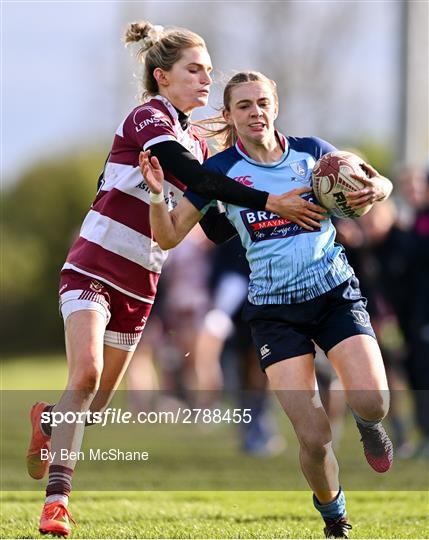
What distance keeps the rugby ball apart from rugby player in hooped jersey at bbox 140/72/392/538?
0.06 metres

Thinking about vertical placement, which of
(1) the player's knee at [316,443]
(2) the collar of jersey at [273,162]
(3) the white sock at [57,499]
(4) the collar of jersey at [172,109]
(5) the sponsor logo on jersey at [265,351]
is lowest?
(3) the white sock at [57,499]

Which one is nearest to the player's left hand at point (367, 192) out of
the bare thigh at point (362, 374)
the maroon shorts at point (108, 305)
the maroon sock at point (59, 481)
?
the bare thigh at point (362, 374)

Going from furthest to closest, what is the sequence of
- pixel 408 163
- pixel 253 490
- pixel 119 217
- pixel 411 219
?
1. pixel 408 163
2. pixel 411 219
3. pixel 253 490
4. pixel 119 217

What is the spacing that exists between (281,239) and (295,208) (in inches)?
6.5

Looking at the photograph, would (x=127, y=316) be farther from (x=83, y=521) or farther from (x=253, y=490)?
(x=253, y=490)

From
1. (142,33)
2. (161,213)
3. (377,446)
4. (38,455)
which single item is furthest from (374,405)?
(142,33)

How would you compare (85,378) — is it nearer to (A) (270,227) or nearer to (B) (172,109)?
(A) (270,227)

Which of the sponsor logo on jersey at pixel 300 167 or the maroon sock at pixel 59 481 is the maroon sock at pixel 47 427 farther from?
the sponsor logo on jersey at pixel 300 167

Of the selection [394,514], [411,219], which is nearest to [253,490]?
[394,514]

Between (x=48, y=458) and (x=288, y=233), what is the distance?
1720 millimetres

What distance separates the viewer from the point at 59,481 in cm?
533

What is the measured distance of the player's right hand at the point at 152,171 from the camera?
5250 millimetres

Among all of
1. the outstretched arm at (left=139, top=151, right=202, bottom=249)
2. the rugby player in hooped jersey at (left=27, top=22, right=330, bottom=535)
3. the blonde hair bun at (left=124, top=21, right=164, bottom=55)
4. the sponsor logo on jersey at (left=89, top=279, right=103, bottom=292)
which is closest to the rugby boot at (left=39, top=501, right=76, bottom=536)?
the rugby player in hooped jersey at (left=27, top=22, right=330, bottom=535)

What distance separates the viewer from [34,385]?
17.7 m
